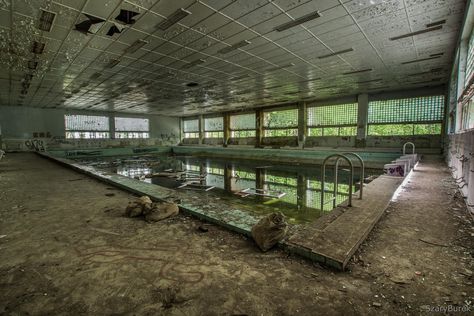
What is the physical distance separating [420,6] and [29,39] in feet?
28.3

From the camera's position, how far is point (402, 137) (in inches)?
469

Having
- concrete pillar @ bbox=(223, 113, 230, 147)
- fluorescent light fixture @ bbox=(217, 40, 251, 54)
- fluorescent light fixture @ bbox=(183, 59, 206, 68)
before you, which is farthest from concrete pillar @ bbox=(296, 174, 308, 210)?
concrete pillar @ bbox=(223, 113, 230, 147)

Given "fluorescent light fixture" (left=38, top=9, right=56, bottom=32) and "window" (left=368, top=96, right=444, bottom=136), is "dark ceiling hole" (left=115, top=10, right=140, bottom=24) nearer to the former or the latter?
"fluorescent light fixture" (left=38, top=9, right=56, bottom=32)

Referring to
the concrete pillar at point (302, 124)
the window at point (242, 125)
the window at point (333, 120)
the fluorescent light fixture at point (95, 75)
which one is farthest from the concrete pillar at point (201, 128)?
the fluorescent light fixture at point (95, 75)

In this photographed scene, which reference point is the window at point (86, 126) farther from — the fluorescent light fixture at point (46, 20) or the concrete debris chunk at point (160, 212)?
the concrete debris chunk at point (160, 212)

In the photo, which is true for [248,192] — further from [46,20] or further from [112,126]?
[112,126]

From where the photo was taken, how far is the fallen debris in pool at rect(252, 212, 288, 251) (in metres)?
1.98

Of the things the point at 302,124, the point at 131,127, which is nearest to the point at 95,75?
the point at 302,124

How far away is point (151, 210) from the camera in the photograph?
2.89 meters

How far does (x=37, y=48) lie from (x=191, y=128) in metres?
18.5

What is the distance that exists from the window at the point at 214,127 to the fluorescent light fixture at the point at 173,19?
641 inches

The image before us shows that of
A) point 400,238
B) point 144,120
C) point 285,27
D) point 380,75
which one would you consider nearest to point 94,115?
point 144,120

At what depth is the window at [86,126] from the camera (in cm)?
1795

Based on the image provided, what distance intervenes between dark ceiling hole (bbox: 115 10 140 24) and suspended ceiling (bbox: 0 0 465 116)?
20mm
